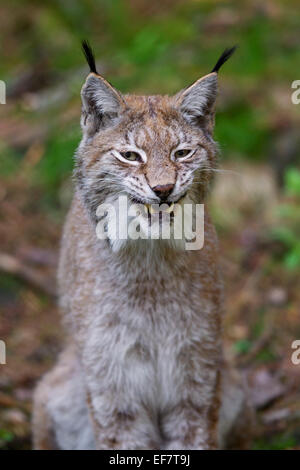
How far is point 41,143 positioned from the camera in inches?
369

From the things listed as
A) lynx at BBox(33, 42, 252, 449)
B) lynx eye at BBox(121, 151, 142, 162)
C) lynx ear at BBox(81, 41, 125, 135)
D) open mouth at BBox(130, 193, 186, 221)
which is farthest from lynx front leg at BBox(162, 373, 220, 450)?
lynx ear at BBox(81, 41, 125, 135)

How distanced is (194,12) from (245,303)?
638cm

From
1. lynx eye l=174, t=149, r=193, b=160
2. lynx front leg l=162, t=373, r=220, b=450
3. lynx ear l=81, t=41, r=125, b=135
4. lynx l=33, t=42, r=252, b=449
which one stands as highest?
lynx ear l=81, t=41, r=125, b=135

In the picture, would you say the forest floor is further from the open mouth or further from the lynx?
the open mouth

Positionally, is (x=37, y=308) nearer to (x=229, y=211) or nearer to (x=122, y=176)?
(x=229, y=211)

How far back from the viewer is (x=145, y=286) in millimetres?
4773

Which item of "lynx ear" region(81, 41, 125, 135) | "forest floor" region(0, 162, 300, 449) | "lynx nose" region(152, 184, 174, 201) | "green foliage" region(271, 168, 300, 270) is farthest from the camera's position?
"green foliage" region(271, 168, 300, 270)

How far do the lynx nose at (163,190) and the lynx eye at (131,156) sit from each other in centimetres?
31

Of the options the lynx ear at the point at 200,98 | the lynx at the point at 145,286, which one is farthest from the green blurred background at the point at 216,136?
the lynx ear at the point at 200,98

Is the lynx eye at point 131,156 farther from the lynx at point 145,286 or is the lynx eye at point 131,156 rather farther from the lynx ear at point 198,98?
the lynx ear at point 198,98

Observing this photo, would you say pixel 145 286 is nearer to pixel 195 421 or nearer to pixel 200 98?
pixel 195 421

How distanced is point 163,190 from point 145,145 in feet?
1.27

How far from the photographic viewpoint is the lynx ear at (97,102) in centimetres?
440

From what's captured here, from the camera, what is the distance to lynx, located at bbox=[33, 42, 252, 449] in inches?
172
